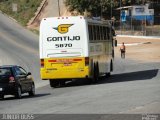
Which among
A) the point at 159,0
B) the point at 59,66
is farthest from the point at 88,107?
the point at 159,0

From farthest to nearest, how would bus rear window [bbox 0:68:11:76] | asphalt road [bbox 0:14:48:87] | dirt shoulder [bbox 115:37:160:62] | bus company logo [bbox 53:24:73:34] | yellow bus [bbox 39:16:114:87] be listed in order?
dirt shoulder [bbox 115:37:160:62]
asphalt road [bbox 0:14:48:87]
bus company logo [bbox 53:24:73:34]
yellow bus [bbox 39:16:114:87]
bus rear window [bbox 0:68:11:76]

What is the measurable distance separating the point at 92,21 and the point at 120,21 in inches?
2399

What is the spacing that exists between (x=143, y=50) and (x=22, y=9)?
44.5m

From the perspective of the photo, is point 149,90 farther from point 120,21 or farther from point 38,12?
point 38,12

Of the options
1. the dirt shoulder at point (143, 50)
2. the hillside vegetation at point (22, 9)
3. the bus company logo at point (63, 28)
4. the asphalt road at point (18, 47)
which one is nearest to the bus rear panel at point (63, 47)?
the bus company logo at point (63, 28)

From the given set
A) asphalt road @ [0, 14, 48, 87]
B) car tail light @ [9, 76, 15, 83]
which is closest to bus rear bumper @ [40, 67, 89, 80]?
car tail light @ [9, 76, 15, 83]

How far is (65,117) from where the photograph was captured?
1592 cm

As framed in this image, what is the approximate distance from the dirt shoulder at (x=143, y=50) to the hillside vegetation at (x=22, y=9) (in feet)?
80.7

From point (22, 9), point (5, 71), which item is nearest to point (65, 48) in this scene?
point (5, 71)

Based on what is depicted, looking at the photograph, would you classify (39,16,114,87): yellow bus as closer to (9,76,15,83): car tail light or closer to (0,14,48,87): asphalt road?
(9,76,15,83): car tail light

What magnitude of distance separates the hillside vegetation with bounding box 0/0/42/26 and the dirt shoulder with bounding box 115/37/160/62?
24.6 meters

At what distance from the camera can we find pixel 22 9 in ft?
363

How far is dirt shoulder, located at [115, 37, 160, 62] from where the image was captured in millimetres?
62125

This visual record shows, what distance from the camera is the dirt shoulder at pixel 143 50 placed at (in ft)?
204
